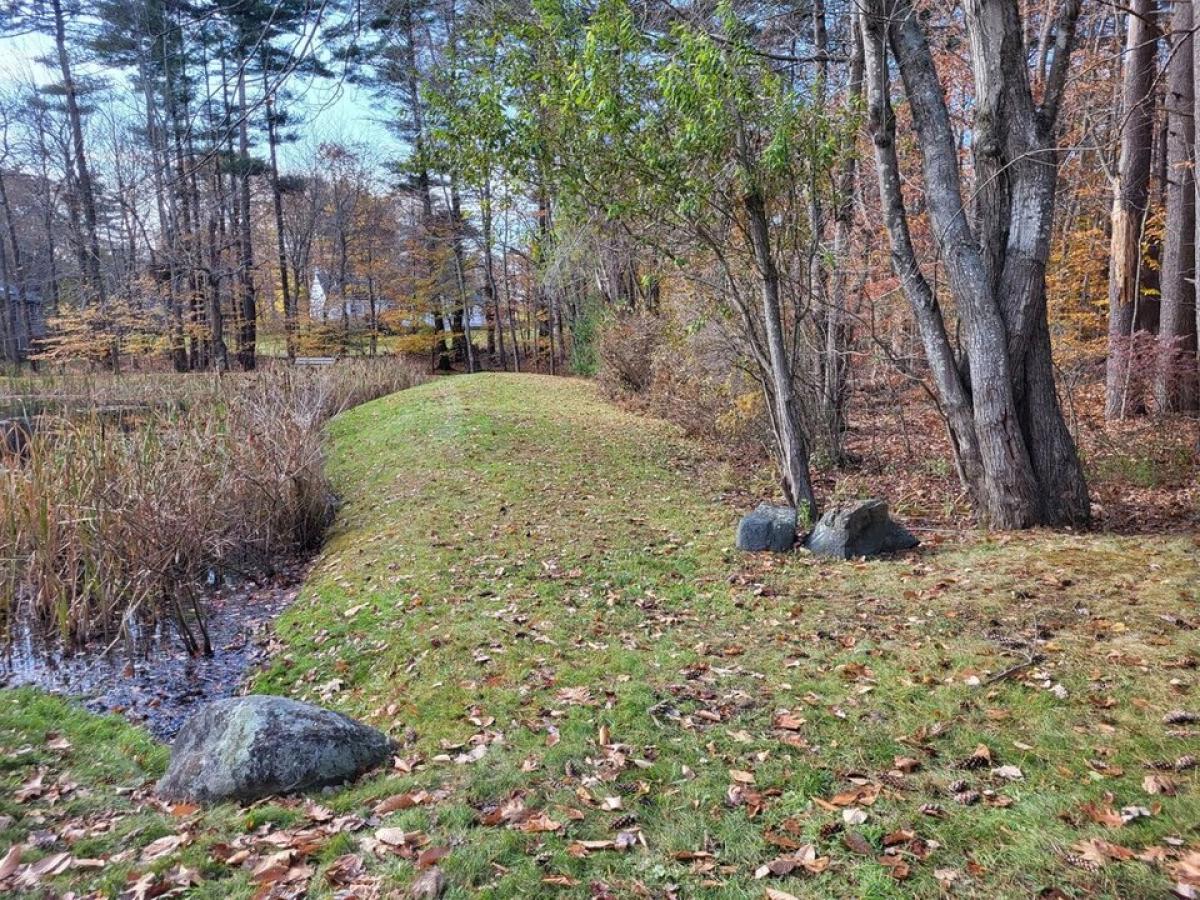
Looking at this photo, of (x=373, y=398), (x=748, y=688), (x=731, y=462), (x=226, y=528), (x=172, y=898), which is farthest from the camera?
(x=373, y=398)

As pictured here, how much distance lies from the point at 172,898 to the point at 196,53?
336 cm

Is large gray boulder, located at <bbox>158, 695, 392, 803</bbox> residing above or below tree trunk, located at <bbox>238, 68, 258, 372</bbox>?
below

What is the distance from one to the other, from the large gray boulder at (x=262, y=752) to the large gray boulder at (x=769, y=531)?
11.6 feet

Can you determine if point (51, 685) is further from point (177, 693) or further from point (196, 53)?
point (196, 53)

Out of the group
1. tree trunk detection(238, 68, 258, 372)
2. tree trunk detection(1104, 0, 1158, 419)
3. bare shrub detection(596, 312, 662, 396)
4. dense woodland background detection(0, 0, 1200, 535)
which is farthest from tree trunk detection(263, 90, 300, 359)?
tree trunk detection(1104, 0, 1158, 419)

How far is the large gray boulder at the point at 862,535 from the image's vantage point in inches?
223

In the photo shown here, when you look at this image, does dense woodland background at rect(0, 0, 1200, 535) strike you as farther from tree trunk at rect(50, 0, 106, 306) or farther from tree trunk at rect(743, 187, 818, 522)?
tree trunk at rect(50, 0, 106, 306)

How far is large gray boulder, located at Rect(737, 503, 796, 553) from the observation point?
19.7ft

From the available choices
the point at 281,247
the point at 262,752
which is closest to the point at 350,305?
the point at 281,247

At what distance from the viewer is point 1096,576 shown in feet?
15.0

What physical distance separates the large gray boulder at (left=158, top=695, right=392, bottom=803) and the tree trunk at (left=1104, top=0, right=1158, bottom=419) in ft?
30.8

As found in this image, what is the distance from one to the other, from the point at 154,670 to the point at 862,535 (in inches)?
209

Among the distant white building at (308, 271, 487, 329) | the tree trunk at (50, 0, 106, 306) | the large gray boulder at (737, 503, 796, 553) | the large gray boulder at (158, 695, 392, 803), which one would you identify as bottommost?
the large gray boulder at (158, 695, 392, 803)

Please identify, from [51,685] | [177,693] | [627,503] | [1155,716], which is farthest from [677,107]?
[51,685]
